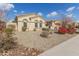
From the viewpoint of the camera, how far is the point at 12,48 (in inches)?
139

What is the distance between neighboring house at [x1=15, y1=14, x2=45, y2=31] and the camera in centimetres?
355

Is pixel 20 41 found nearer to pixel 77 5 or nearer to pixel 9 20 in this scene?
pixel 9 20

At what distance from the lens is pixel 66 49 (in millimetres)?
3529

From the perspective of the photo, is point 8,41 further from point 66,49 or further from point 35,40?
point 66,49

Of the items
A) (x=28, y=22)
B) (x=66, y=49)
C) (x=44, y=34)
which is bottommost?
(x=66, y=49)

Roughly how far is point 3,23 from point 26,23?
262 mm

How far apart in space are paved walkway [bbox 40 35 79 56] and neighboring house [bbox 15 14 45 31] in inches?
11.8

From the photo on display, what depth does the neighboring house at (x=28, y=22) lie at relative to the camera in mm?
3549

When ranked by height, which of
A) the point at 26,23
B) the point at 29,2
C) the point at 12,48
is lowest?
the point at 12,48

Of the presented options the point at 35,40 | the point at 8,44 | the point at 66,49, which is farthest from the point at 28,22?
the point at 66,49

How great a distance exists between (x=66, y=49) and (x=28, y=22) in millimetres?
530

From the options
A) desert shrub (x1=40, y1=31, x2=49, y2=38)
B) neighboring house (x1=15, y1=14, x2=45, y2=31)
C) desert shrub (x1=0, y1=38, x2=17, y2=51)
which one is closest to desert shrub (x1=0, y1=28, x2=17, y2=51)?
desert shrub (x1=0, y1=38, x2=17, y2=51)

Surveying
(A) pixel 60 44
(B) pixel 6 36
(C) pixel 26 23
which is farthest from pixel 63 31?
(B) pixel 6 36

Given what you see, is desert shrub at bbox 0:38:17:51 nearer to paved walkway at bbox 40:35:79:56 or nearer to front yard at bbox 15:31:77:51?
front yard at bbox 15:31:77:51
